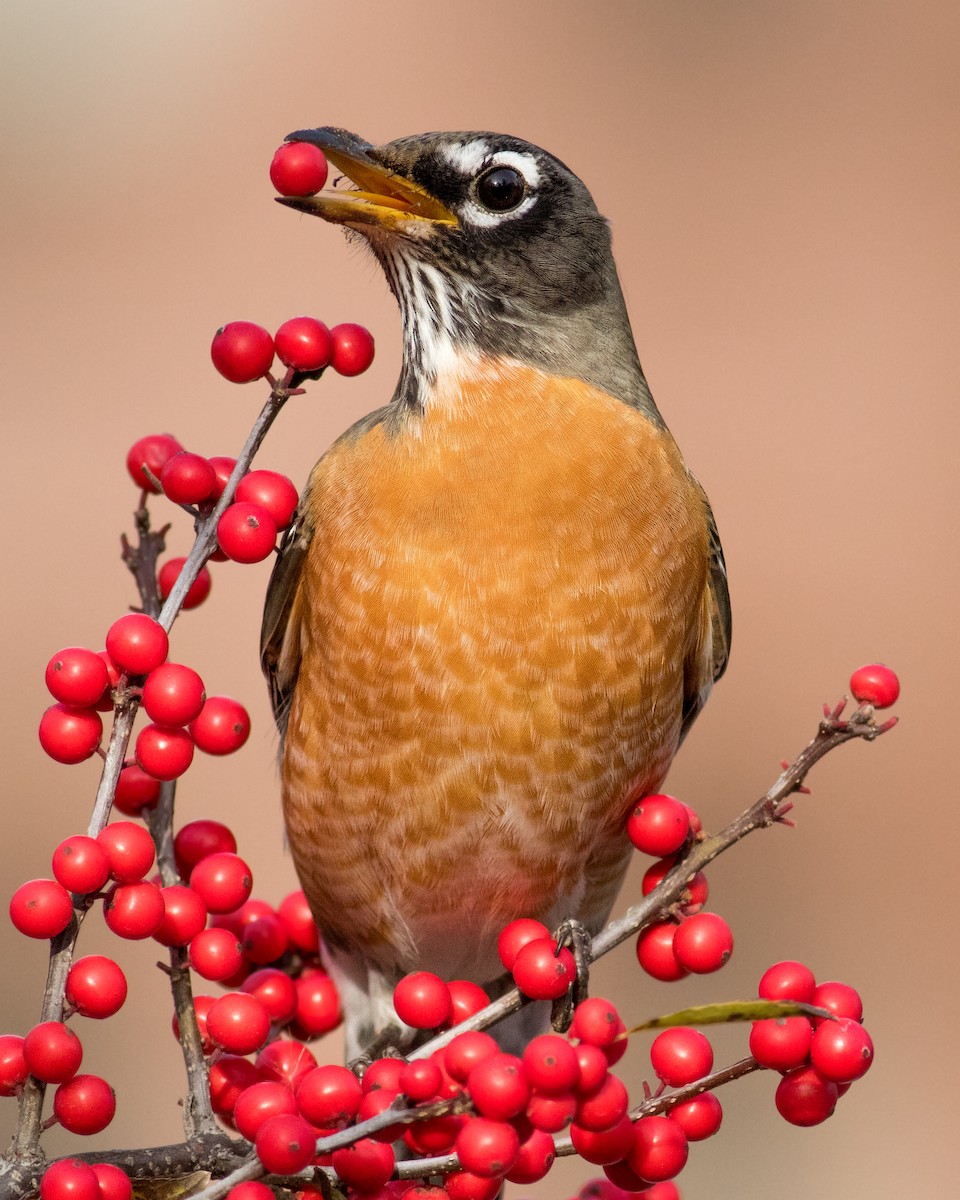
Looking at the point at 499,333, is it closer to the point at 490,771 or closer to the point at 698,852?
the point at 490,771

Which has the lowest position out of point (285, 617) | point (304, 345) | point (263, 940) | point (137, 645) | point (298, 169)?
point (263, 940)

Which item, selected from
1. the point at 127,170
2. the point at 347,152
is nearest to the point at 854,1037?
the point at 347,152

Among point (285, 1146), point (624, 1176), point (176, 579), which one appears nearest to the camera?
point (285, 1146)

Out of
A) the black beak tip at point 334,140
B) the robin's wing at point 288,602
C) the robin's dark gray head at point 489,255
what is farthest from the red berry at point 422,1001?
the black beak tip at point 334,140

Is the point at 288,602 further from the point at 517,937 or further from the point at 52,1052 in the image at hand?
the point at 52,1052

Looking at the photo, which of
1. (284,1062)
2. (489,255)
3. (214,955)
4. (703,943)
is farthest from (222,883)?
(489,255)

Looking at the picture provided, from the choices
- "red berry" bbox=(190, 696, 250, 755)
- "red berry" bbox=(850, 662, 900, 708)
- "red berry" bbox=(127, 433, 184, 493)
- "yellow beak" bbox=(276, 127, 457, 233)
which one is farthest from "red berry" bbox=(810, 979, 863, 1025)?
"yellow beak" bbox=(276, 127, 457, 233)

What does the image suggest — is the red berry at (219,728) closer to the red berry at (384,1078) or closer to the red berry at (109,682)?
the red berry at (109,682)
